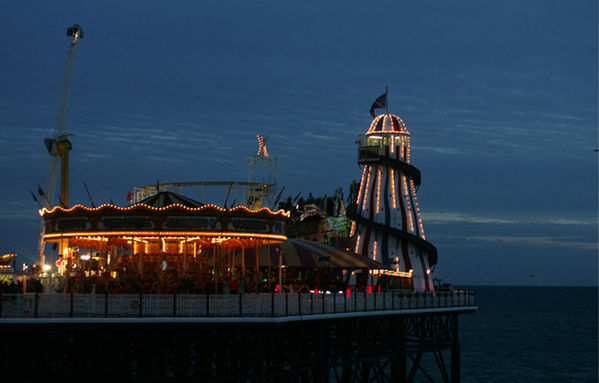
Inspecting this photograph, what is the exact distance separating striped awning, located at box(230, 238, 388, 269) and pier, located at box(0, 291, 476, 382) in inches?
365

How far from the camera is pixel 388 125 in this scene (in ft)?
237

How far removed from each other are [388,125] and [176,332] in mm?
40389

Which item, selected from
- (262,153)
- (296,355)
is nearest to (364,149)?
(262,153)

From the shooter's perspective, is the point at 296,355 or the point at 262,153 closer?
the point at 296,355

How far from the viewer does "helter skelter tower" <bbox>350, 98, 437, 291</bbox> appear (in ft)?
227

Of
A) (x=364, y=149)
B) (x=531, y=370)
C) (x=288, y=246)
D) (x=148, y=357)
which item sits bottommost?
(x=531, y=370)

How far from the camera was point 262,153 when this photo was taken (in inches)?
3039

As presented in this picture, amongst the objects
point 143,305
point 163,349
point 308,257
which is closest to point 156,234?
point 163,349

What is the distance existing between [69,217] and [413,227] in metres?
36.7

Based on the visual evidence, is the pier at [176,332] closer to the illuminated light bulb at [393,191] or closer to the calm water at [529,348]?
the illuminated light bulb at [393,191]

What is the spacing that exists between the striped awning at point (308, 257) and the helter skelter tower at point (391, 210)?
11.8 metres

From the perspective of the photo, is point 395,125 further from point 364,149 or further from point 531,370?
point 531,370

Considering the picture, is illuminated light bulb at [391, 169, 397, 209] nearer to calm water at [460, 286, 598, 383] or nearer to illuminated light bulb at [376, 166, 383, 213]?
illuminated light bulb at [376, 166, 383, 213]

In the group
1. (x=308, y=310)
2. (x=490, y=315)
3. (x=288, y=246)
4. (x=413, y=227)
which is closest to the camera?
(x=308, y=310)
